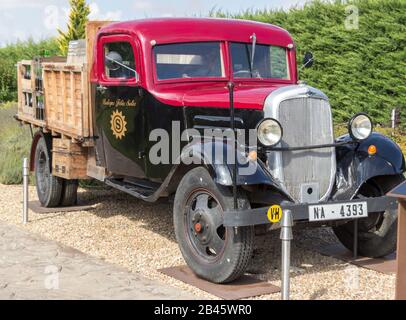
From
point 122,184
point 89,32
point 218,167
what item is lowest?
point 122,184

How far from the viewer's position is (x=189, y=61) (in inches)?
244

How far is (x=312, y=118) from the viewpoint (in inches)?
210

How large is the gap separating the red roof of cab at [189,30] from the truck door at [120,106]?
13cm

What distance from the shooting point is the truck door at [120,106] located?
6.24 metres

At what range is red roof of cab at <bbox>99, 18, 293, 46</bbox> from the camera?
20.3 feet

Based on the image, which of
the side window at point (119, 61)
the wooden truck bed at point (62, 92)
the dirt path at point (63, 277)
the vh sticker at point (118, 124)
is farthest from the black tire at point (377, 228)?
the wooden truck bed at point (62, 92)

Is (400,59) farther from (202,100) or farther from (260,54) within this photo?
(202,100)

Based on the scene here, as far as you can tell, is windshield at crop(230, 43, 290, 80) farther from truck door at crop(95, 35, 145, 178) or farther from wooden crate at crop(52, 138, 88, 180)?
wooden crate at crop(52, 138, 88, 180)

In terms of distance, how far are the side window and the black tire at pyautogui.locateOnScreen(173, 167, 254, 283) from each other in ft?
4.69

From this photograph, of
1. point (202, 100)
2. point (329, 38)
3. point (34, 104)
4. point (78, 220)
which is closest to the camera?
point (202, 100)

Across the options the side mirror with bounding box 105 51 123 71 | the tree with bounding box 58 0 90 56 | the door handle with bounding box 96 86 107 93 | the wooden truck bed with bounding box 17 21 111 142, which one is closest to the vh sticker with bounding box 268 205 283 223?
the side mirror with bounding box 105 51 123 71

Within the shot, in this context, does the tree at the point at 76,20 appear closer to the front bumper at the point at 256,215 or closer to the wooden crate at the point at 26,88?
the wooden crate at the point at 26,88
